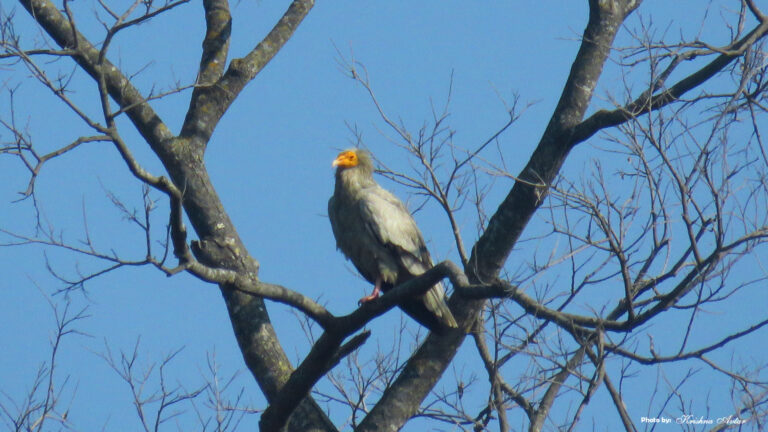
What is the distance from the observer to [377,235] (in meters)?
6.15

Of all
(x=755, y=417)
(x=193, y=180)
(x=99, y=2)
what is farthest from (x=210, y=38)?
(x=755, y=417)

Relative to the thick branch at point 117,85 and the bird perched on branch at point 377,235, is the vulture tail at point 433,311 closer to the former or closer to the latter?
the bird perched on branch at point 377,235

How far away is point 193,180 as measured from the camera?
18.9 ft

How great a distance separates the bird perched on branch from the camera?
20.3ft

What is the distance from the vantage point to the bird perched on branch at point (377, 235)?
6.18 meters

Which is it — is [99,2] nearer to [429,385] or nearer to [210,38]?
[210,38]

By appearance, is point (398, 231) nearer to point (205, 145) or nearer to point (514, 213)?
point (514, 213)

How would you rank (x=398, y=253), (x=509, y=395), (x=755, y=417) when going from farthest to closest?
(x=398, y=253) < (x=509, y=395) < (x=755, y=417)

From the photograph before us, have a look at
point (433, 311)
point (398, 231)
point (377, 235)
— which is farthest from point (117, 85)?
point (433, 311)

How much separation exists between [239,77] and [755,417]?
373 centimetres

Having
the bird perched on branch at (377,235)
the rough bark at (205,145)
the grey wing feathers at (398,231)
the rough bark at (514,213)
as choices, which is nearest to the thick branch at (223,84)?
the rough bark at (205,145)

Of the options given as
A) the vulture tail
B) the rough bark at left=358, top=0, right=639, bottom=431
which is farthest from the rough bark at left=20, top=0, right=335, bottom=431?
the vulture tail

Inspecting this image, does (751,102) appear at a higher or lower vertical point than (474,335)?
higher

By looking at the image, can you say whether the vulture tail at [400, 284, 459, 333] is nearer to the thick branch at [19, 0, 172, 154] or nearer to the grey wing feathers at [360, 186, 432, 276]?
the grey wing feathers at [360, 186, 432, 276]
